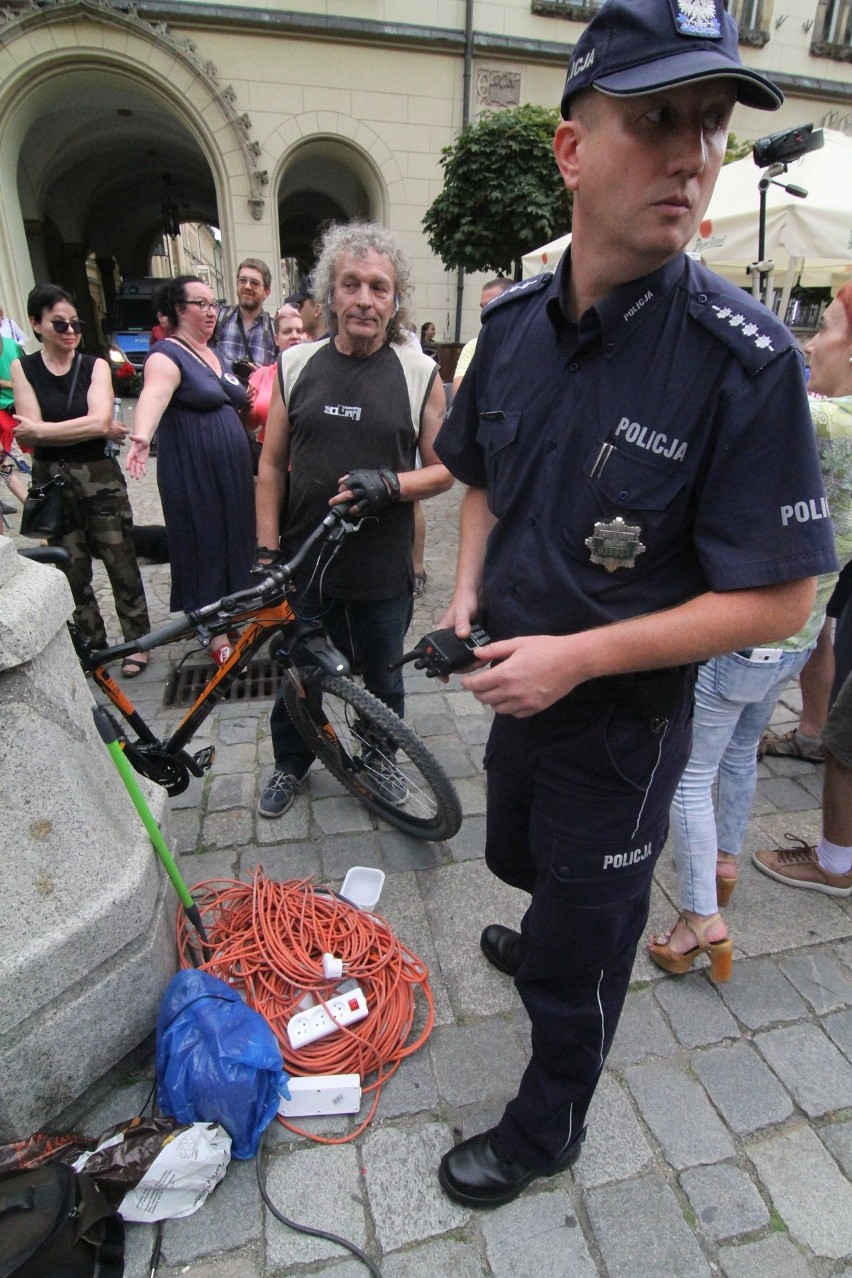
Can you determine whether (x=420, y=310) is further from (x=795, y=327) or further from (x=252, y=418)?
(x=252, y=418)

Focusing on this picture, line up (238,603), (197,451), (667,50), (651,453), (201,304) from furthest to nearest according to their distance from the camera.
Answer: (197,451), (201,304), (238,603), (651,453), (667,50)

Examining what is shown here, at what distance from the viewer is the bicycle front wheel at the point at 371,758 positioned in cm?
255

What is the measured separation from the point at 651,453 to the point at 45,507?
11.4ft

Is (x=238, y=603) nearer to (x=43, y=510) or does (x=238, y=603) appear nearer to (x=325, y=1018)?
(x=325, y=1018)

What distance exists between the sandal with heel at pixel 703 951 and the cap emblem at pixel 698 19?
2090 mm

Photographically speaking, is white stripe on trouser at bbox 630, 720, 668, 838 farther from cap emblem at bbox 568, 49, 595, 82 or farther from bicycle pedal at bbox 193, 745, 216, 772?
bicycle pedal at bbox 193, 745, 216, 772

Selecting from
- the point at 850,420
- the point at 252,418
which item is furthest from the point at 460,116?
the point at 850,420

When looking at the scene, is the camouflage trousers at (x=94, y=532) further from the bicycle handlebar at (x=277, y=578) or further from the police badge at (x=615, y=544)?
the police badge at (x=615, y=544)

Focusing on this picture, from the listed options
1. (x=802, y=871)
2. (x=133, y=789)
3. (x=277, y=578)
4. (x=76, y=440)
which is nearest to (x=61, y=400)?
(x=76, y=440)

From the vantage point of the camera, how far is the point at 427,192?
530 inches

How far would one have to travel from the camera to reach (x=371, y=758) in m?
2.84

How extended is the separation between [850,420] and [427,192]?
45.3 feet

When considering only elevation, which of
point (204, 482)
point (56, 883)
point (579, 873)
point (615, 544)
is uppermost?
point (615, 544)

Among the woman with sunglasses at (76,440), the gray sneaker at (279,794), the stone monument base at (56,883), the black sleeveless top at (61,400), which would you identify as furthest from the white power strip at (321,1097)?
the black sleeveless top at (61,400)
